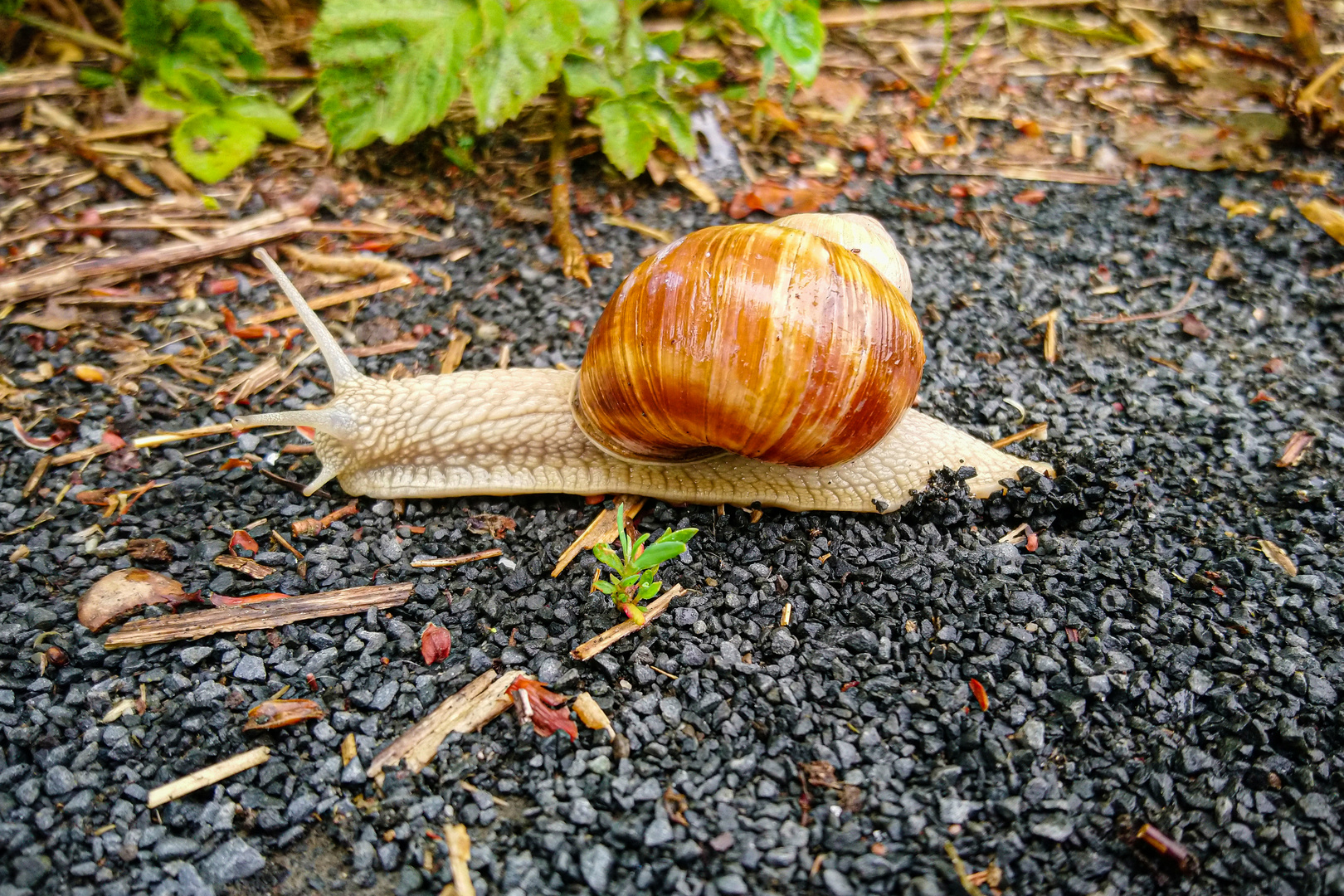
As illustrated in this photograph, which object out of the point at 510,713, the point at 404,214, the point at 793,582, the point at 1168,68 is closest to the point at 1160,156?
the point at 1168,68

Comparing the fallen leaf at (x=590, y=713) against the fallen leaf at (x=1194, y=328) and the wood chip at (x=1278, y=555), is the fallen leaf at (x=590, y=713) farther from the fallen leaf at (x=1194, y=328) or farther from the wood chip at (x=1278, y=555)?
the fallen leaf at (x=1194, y=328)

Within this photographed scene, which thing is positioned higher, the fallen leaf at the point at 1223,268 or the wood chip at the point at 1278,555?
the fallen leaf at the point at 1223,268

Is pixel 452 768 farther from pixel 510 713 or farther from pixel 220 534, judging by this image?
pixel 220 534

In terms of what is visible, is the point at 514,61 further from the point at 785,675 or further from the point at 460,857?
the point at 460,857

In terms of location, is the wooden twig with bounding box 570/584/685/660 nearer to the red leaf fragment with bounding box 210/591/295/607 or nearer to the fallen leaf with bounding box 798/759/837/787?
the fallen leaf with bounding box 798/759/837/787

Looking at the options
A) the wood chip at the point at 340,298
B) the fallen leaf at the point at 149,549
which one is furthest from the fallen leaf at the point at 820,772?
the wood chip at the point at 340,298
